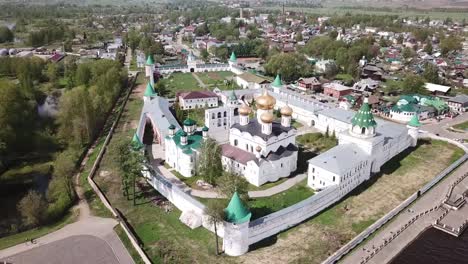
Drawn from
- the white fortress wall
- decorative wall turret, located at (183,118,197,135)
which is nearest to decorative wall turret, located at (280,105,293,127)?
the white fortress wall

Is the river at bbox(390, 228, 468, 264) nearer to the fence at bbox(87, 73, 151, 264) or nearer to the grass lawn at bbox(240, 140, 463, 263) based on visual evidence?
the grass lawn at bbox(240, 140, 463, 263)

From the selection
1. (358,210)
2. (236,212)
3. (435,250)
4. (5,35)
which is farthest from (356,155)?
(5,35)

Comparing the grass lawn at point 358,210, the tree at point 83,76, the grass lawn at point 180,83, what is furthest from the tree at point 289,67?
the grass lawn at point 358,210

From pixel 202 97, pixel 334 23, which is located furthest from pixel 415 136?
pixel 334 23

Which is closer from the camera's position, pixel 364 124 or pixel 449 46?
pixel 364 124

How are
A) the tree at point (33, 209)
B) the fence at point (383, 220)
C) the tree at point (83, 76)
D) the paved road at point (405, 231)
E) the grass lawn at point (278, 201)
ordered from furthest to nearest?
1. the tree at point (83, 76)
2. the grass lawn at point (278, 201)
3. the tree at point (33, 209)
4. the paved road at point (405, 231)
5. the fence at point (383, 220)

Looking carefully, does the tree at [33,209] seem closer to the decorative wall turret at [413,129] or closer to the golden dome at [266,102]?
the golden dome at [266,102]

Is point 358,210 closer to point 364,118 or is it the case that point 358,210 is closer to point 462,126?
point 364,118
